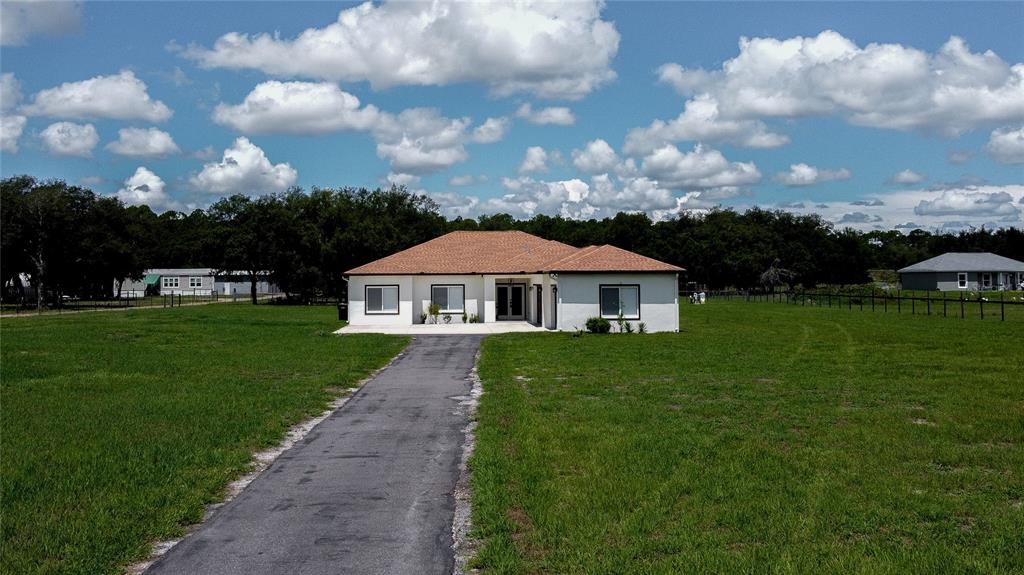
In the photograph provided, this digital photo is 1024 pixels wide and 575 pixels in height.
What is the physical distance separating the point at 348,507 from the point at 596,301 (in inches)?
945

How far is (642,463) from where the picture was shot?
8609mm

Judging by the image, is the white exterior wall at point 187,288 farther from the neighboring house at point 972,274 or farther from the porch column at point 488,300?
the neighboring house at point 972,274

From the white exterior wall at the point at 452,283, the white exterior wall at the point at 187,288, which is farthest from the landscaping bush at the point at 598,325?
the white exterior wall at the point at 187,288

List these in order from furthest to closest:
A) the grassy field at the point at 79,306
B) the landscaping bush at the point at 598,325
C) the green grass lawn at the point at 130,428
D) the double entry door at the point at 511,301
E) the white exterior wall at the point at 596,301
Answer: the grassy field at the point at 79,306 → the double entry door at the point at 511,301 → the white exterior wall at the point at 596,301 → the landscaping bush at the point at 598,325 → the green grass lawn at the point at 130,428

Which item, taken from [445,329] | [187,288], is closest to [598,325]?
[445,329]

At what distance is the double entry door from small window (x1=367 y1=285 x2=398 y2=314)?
5.05m

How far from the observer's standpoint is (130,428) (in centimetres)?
1077

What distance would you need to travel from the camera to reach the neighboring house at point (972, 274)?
80188 millimetres

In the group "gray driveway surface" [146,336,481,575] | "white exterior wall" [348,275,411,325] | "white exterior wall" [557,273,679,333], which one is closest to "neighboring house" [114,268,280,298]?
"white exterior wall" [348,275,411,325]

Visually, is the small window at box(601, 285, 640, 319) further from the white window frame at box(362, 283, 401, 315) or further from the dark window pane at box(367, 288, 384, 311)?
the dark window pane at box(367, 288, 384, 311)

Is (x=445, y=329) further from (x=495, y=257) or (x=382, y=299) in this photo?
(x=495, y=257)

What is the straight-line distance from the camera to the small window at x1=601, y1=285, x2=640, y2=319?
30812mm

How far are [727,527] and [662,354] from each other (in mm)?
14815

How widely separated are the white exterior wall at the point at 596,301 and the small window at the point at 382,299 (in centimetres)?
969
